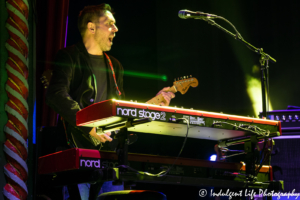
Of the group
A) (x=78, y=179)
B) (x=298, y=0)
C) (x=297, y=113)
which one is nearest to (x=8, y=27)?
(x=78, y=179)

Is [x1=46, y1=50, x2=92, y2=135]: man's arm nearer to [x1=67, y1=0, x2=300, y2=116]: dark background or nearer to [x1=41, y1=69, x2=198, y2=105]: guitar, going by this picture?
[x1=41, y1=69, x2=198, y2=105]: guitar

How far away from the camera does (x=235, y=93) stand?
15.9 feet

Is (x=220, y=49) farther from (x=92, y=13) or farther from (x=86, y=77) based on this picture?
(x=86, y=77)

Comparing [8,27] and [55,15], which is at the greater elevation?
[55,15]

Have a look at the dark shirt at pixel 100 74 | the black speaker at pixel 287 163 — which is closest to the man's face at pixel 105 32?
the dark shirt at pixel 100 74

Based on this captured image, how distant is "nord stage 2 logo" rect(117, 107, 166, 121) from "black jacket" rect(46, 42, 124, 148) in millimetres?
406

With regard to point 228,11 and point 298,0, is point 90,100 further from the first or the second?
point 298,0

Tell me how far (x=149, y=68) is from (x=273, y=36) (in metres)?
→ 1.82

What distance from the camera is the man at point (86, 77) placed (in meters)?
2.31

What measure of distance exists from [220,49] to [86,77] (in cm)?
275

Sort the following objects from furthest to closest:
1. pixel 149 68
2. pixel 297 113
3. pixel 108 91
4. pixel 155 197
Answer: pixel 149 68, pixel 297 113, pixel 108 91, pixel 155 197

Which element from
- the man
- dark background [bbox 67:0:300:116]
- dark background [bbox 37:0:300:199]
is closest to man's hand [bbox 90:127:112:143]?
the man

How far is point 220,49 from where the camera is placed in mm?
4945

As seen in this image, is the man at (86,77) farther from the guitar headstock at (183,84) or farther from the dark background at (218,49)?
the dark background at (218,49)
